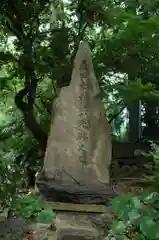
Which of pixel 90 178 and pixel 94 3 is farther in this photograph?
pixel 94 3

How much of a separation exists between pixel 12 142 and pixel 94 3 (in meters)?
2.26

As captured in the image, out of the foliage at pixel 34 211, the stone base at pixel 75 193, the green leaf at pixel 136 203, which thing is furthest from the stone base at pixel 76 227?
the green leaf at pixel 136 203

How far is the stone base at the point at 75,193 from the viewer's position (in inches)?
132

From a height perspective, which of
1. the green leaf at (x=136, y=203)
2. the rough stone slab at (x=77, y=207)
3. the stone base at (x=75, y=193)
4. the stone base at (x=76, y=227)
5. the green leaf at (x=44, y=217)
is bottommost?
the stone base at (x=76, y=227)

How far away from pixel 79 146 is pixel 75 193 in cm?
49

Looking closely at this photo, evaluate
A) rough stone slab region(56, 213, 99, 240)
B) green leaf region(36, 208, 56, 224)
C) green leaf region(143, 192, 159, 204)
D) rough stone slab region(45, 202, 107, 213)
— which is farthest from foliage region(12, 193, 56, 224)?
rough stone slab region(45, 202, 107, 213)

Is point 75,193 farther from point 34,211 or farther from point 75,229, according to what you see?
point 34,211

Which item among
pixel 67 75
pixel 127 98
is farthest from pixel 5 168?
pixel 67 75

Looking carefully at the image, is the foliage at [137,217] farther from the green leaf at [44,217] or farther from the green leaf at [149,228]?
the green leaf at [44,217]

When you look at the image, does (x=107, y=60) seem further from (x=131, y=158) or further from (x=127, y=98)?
(x=131, y=158)

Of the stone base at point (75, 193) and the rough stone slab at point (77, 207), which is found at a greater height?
the stone base at point (75, 193)

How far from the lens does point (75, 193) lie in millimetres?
3342

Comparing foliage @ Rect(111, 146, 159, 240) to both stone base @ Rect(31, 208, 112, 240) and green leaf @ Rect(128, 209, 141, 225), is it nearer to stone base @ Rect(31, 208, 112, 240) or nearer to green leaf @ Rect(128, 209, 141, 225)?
green leaf @ Rect(128, 209, 141, 225)

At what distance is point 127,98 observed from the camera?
161 inches
